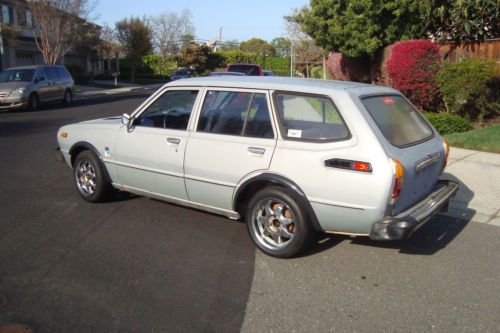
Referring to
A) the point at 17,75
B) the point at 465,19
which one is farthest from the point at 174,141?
the point at 17,75

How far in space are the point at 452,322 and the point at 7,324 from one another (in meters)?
3.10

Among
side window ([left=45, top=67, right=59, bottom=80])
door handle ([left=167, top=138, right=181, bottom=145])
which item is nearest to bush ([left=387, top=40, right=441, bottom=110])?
door handle ([left=167, top=138, right=181, bottom=145])

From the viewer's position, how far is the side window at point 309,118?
15.3ft

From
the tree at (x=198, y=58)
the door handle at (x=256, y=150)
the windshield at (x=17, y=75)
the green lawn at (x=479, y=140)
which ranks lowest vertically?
the green lawn at (x=479, y=140)

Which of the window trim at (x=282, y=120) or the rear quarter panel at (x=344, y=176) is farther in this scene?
the window trim at (x=282, y=120)

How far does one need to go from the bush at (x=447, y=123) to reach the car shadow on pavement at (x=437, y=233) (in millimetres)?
4966

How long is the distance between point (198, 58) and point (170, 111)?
50.4 metres

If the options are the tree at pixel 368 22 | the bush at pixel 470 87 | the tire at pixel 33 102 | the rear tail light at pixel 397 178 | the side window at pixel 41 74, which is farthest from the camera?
the side window at pixel 41 74

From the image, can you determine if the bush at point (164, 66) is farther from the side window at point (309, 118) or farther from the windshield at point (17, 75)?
the side window at point (309, 118)

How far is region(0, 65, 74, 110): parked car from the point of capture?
1761cm

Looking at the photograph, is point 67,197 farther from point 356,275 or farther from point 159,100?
point 356,275

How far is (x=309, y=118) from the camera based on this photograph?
5.25 m

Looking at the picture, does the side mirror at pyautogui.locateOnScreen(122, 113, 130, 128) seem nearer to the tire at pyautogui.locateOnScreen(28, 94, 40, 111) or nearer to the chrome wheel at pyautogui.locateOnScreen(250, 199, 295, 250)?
the chrome wheel at pyautogui.locateOnScreen(250, 199, 295, 250)

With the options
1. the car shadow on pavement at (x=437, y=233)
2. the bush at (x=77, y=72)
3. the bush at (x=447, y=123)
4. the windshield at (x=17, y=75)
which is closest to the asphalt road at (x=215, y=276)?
the car shadow on pavement at (x=437, y=233)
